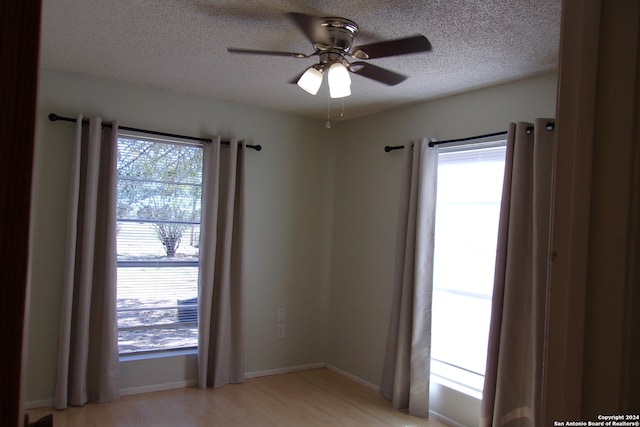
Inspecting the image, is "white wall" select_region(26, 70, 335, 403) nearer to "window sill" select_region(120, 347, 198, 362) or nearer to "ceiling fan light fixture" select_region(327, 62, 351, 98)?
"window sill" select_region(120, 347, 198, 362)

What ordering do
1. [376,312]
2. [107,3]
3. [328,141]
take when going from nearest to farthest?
[107,3], [376,312], [328,141]

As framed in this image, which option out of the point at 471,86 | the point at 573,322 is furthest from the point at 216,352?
the point at 573,322

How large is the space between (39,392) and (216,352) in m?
1.32

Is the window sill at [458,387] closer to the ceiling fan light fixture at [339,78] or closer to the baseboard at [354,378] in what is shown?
the baseboard at [354,378]

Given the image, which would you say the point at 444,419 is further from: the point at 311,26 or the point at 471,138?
the point at 311,26

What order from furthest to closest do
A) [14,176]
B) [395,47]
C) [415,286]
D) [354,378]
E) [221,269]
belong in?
[354,378] < [221,269] < [415,286] < [395,47] < [14,176]

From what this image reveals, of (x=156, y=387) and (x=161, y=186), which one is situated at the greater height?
(x=161, y=186)

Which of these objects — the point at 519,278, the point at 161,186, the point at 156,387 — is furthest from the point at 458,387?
the point at 161,186

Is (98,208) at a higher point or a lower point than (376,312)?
higher

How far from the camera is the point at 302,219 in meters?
4.65

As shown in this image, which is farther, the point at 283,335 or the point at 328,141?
the point at 328,141

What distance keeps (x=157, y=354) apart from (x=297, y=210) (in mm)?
1848

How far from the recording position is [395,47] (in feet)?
6.94

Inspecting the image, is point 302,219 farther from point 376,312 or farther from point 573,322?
point 573,322
